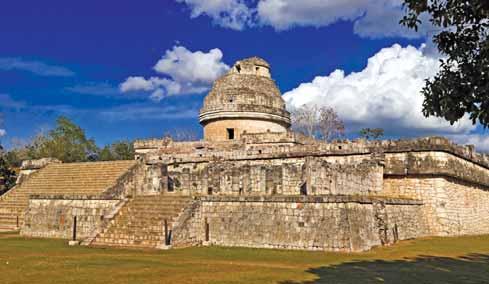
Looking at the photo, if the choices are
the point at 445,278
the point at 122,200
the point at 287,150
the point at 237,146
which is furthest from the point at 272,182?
the point at 445,278

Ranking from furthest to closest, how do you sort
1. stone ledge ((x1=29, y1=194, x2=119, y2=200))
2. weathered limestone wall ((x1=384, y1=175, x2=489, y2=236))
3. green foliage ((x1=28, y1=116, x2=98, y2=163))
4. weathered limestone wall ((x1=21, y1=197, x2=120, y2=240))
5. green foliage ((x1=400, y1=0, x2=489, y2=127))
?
green foliage ((x1=28, y1=116, x2=98, y2=163))
weathered limestone wall ((x1=384, y1=175, x2=489, y2=236))
stone ledge ((x1=29, y1=194, x2=119, y2=200))
weathered limestone wall ((x1=21, y1=197, x2=120, y2=240))
green foliage ((x1=400, y1=0, x2=489, y2=127))

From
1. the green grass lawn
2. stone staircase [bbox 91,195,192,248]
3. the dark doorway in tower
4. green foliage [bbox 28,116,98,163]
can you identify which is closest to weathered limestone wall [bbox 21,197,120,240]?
stone staircase [bbox 91,195,192,248]

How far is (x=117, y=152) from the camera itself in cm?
5725

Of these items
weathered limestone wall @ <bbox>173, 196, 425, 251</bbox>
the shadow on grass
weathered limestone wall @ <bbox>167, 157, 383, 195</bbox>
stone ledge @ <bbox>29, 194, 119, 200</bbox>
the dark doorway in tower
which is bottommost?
the shadow on grass

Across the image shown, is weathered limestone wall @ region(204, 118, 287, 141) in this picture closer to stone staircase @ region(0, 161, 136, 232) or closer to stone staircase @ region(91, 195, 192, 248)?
stone staircase @ region(0, 161, 136, 232)

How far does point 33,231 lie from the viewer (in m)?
22.5

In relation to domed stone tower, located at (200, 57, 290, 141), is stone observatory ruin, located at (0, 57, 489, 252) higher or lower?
lower

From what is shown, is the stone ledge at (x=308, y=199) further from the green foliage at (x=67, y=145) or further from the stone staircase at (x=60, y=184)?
the green foliage at (x=67, y=145)

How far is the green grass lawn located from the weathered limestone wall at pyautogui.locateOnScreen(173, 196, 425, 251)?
70 centimetres

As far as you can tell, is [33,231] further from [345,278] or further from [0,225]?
[345,278]

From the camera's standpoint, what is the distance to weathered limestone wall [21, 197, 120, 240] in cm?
2080

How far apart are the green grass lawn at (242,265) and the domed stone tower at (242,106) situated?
604 inches

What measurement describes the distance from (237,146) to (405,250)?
14.2m

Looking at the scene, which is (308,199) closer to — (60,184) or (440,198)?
(440,198)
